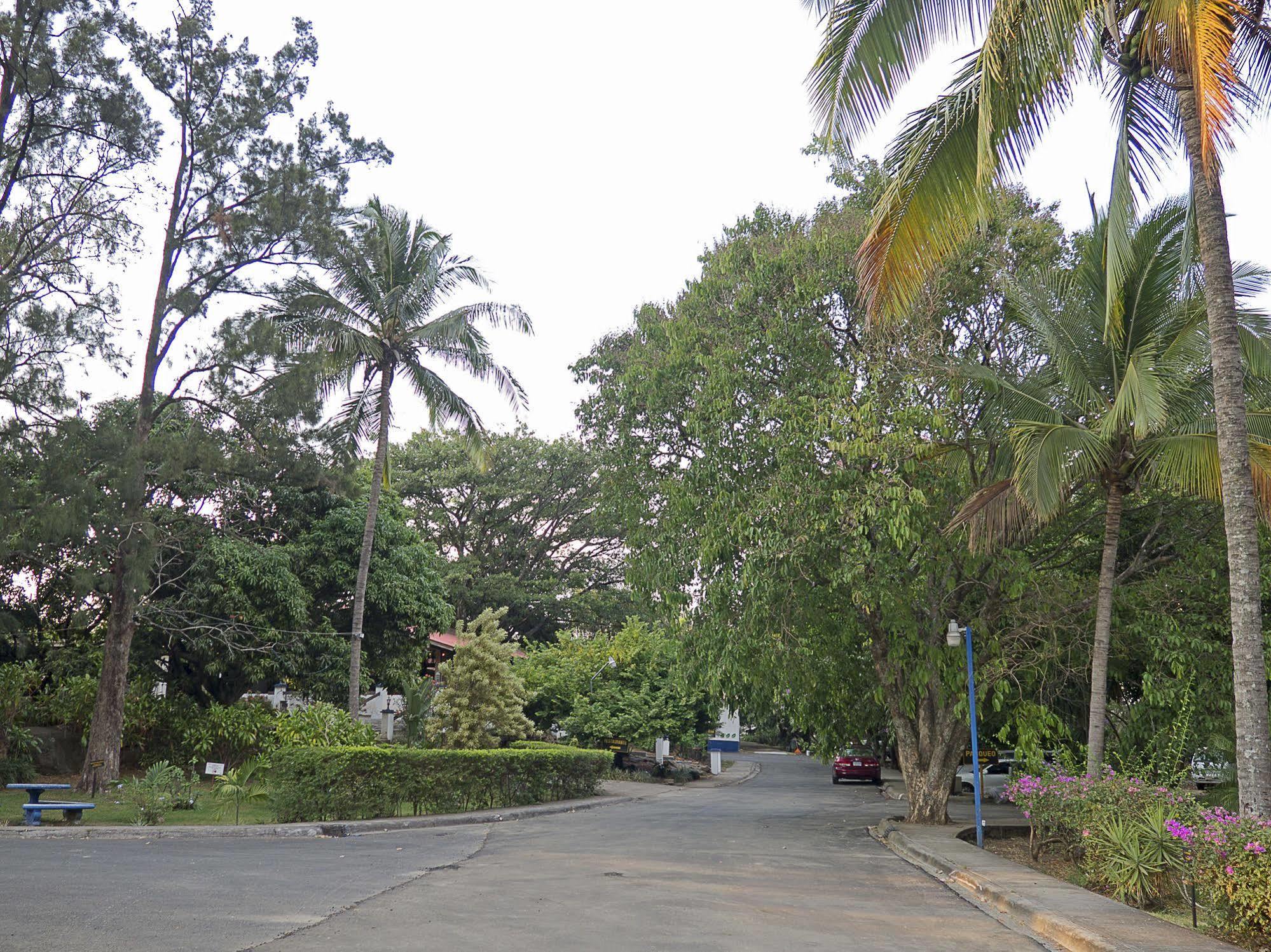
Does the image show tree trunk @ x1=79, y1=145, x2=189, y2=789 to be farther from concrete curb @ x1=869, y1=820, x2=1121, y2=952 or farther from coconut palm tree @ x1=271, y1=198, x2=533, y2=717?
concrete curb @ x1=869, y1=820, x2=1121, y2=952

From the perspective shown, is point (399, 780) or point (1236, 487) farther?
point (399, 780)

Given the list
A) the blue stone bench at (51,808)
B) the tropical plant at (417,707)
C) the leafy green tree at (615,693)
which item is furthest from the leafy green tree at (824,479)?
the leafy green tree at (615,693)

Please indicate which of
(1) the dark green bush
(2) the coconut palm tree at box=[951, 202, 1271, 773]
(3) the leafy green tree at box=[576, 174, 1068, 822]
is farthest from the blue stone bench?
(2) the coconut palm tree at box=[951, 202, 1271, 773]

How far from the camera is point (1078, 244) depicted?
688 inches

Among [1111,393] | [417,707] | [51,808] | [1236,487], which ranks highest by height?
[1111,393]

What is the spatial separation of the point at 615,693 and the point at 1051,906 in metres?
25.5

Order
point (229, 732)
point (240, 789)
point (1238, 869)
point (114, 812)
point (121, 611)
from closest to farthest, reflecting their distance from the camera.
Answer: point (1238, 869)
point (240, 789)
point (114, 812)
point (121, 611)
point (229, 732)

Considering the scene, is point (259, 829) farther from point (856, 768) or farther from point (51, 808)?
point (856, 768)

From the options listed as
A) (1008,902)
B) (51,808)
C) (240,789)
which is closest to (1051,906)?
(1008,902)

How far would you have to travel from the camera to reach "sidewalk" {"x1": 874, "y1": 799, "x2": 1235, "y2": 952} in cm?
757

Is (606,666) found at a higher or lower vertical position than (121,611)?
lower

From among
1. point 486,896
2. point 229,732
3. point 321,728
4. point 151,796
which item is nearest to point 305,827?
point 151,796

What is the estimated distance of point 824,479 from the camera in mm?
15688

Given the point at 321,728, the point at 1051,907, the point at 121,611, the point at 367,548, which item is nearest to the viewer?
the point at 1051,907
